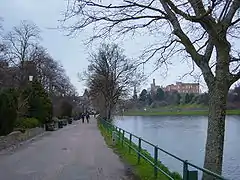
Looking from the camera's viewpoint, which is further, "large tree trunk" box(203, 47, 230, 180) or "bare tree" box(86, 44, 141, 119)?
"bare tree" box(86, 44, 141, 119)

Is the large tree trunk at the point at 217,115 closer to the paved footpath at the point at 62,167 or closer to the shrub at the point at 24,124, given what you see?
the paved footpath at the point at 62,167

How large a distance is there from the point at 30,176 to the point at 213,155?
5.87 meters

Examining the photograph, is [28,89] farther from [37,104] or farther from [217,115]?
[217,115]

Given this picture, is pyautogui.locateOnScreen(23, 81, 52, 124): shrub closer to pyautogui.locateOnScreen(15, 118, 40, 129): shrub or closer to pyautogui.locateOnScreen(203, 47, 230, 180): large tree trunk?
pyautogui.locateOnScreen(15, 118, 40, 129): shrub

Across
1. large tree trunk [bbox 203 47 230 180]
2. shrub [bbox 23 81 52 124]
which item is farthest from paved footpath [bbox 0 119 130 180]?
shrub [bbox 23 81 52 124]

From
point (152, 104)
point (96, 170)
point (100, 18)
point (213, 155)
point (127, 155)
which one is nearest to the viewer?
point (213, 155)

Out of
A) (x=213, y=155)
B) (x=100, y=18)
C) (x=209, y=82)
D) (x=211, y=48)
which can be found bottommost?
(x=213, y=155)

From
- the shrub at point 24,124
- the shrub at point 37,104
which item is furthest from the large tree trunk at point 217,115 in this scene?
the shrub at point 37,104

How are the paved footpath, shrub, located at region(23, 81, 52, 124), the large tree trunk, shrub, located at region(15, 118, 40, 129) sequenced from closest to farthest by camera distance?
the large tree trunk
the paved footpath
shrub, located at region(15, 118, 40, 129)
shrub, located at region(23, 81, 52, 124)

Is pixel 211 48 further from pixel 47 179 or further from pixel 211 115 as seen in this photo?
pixel 47 179

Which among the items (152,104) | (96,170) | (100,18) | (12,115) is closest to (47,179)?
(96,170)

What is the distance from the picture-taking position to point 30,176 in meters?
13.6

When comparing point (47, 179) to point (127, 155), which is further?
point (127, 155)

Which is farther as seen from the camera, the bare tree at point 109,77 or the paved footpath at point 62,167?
the bare tree at point 109,77
